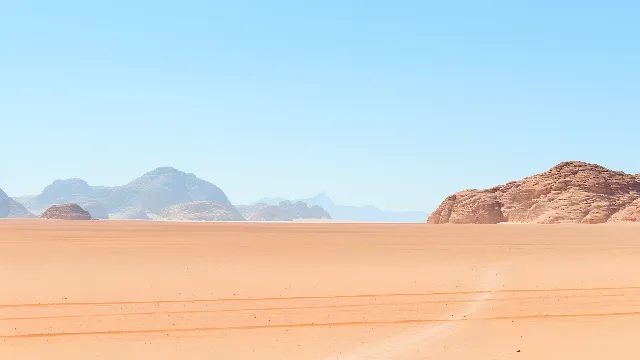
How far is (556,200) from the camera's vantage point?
316 ft

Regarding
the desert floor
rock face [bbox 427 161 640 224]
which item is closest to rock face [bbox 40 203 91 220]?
rock face [bbox 427 161 640 224]

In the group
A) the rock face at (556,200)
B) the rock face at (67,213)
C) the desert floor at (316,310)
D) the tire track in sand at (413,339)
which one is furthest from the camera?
the rock face at (67,213)

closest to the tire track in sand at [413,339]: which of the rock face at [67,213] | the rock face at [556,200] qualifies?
the rock face at [556,200]

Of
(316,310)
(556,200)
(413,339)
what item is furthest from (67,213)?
(413,339)

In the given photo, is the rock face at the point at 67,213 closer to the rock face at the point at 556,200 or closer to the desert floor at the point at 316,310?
the rock face at the point at 556,200

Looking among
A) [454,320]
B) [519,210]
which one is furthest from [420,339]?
[519,210]

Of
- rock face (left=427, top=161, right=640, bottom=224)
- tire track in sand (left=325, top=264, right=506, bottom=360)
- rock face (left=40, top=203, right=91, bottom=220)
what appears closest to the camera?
tire track in sand (left=325, top=264, right=506, bottom=360)

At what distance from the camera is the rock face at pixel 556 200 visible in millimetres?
88438

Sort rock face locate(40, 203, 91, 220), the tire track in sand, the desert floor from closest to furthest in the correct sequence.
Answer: the tire track in sand
the desert floor
rock face locate(40, 203, 91, 220)

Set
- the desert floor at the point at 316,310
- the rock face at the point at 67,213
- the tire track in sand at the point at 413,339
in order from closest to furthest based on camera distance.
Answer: the tire track in sand at the point at 413,339 → the desert floor at the point at 316,310 → the rock face at the point at 67,213

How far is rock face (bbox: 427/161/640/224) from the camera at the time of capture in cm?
8844

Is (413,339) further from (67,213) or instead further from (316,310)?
(67,213)

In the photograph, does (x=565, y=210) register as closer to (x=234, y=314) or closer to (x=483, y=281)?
(x=483, y=281)

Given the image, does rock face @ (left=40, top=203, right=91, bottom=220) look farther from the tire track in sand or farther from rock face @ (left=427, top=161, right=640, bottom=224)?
the tire track in sand
